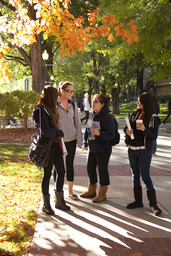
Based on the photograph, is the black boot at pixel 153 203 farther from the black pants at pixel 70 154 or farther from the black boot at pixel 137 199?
the black pants at pixel 70 154

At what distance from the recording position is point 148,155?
5.33 meters

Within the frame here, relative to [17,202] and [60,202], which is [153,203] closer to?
[60,202]

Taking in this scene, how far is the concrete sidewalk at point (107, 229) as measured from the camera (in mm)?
4016

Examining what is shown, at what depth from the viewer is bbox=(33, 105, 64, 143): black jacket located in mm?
5023

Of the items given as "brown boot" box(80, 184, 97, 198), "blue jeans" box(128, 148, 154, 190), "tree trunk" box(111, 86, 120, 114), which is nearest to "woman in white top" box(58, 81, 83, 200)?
"brown boot" box(80, 184, 97, 198)

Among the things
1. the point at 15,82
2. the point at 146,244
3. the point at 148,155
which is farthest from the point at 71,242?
the point at 15,82

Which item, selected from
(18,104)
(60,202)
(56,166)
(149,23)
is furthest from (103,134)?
(18,104)

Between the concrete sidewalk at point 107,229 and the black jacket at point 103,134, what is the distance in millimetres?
937

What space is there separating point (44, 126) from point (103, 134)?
110cm

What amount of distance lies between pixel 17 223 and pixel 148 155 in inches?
85.1

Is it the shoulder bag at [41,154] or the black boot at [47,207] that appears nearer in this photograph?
the shoulder bag at [41,154]

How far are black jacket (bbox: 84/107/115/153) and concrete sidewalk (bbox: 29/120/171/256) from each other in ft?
3.07

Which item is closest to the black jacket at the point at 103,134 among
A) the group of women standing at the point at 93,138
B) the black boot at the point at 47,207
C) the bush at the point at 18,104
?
the group of women standing at the point at 93,138

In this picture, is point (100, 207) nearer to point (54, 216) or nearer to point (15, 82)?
point (54, 216)
